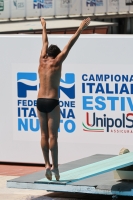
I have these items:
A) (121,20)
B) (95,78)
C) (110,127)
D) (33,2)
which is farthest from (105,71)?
(121,20)

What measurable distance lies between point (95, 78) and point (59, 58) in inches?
104

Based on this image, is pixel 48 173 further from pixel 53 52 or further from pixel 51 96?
pixel 53 52

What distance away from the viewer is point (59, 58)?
8.29 m

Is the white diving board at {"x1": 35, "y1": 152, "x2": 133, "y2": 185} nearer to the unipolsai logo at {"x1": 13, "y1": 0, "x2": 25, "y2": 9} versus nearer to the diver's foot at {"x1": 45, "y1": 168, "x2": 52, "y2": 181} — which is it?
the diver's foot at {"x1": 45, "y1": 168, "x2": 52, "y2": 181}

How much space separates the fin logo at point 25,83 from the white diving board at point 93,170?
2255 mm

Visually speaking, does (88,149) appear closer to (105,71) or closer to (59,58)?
(105,71)

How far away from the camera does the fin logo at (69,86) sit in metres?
11.0

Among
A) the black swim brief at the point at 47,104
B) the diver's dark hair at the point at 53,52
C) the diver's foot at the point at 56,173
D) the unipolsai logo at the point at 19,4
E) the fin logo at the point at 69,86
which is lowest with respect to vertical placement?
the unipolsai logo at the point at 19,4

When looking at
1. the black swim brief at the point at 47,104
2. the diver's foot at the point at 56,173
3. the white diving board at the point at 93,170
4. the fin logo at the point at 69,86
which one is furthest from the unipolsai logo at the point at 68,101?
the black swim brief at the point at 47,104

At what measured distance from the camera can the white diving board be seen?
8.41 m

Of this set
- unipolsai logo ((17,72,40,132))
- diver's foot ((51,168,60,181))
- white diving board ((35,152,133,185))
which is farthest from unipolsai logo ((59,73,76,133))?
diver's foot ((51,168,60,181))

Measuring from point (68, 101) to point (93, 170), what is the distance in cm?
257

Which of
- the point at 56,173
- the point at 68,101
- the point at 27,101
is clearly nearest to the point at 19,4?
the point at 27,101

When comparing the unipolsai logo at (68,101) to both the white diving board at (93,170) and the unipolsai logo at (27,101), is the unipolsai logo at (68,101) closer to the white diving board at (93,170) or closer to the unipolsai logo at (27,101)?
the unipolsai logo at (27,101)
